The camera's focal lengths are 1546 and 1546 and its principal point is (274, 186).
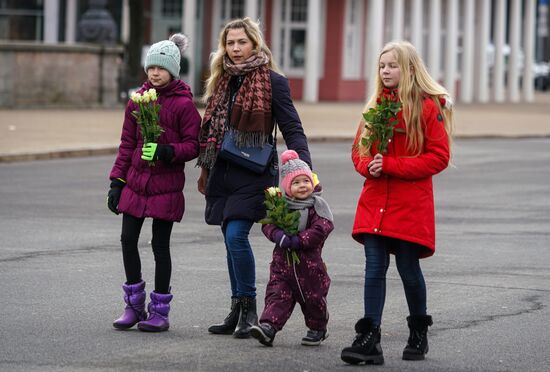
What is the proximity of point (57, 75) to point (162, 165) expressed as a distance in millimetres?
26420

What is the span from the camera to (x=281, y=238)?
304 inches

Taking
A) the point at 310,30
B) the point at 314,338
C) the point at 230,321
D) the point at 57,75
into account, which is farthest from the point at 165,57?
the point at 310,30

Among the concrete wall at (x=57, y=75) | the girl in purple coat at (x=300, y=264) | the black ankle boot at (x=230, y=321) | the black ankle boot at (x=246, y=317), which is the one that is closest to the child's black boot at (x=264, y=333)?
the girl in purple coat at (x=300, y=264)

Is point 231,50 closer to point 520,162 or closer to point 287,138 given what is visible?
point 287,138

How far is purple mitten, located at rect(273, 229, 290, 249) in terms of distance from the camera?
7.72m

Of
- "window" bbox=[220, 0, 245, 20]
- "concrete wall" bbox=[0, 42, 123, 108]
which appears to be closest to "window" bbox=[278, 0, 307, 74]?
"window" bbox=[220, 0, 245, 20]

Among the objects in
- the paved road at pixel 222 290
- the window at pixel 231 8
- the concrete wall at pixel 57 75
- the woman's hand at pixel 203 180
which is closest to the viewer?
the paved road at pixel 222 290

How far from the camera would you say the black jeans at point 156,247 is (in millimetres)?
8273

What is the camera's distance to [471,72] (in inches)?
2127

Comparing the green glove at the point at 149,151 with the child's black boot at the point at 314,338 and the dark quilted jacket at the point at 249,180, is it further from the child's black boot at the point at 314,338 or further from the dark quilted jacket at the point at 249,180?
the child's black boot at the point at 314,338

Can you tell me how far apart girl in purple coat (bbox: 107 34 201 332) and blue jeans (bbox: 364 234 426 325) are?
1.24 m

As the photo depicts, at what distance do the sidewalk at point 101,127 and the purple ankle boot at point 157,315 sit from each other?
13.4 metres

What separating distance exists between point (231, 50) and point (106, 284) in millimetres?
2544

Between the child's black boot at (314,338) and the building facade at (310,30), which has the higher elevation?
the building facade at (310,30)
